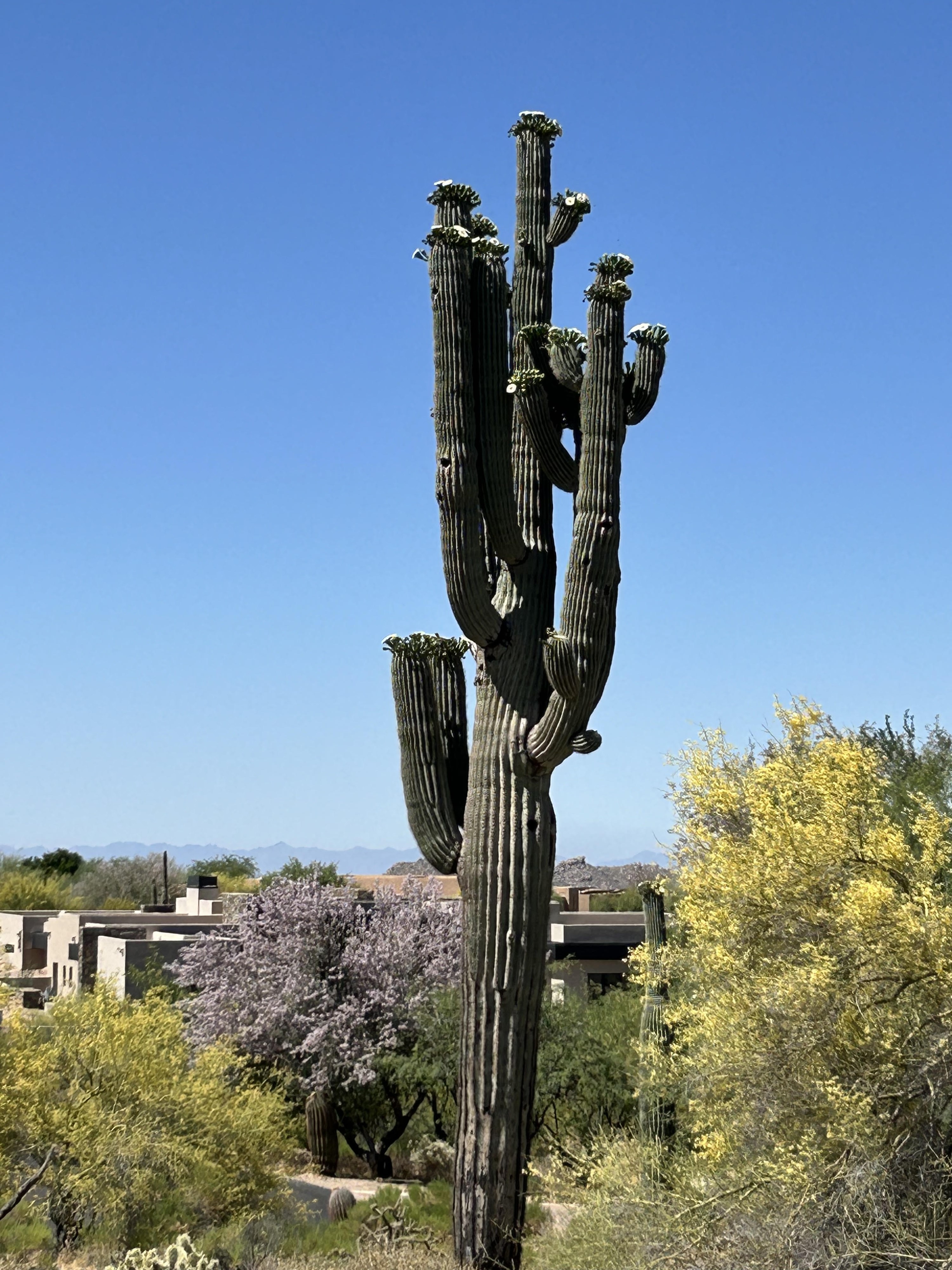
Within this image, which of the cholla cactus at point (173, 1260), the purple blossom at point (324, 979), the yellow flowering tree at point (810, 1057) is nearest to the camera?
the yellow flowering tree at point (810, 1057)

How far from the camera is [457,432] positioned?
11.1m

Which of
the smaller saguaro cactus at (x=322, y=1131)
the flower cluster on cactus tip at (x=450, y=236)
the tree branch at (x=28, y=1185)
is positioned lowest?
the smaller saguaro cactus at (x=322, y=1131)

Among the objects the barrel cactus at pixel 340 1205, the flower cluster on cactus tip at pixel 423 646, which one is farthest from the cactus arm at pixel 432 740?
the barrel cactus at pixel 340 1205

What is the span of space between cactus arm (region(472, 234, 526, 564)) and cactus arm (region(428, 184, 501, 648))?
12cm

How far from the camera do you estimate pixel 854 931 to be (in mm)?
9656

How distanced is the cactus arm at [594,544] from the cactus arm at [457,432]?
0.76m

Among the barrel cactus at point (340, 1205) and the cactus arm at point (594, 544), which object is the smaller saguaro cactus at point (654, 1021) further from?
the barrel cactus at point (340, 1205)

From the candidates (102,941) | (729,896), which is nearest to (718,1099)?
(729,896)

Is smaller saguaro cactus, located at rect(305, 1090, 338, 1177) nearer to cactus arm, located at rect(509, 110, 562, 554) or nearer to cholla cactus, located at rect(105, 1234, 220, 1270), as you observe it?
cholla cactus, located at rect(105, 1234, 220, 1270)

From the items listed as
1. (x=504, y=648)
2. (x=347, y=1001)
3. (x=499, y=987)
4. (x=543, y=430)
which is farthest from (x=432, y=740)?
(x=347, y=1001)

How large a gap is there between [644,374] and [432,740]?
11.2 ft

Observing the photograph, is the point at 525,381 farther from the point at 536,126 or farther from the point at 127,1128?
the point at 127,1128

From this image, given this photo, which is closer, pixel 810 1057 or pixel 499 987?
pixel 810 1057

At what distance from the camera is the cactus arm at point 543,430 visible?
38.0 feet
